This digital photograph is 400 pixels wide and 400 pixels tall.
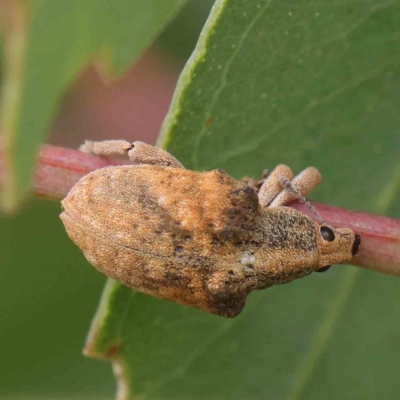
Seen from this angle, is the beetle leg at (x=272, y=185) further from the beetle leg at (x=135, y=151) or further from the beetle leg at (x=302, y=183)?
the beetle leg at (x=135, y=151)

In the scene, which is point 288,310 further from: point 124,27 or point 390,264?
point 124,27

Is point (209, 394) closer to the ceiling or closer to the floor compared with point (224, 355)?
closer to the floor

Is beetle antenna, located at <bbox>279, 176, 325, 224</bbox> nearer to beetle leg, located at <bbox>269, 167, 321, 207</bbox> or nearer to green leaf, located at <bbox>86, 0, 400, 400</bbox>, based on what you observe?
beetle leg, located at <bbox>269, 167, 321, 207</bbox>

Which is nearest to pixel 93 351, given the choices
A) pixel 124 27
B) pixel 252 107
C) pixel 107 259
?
pixel 107 259

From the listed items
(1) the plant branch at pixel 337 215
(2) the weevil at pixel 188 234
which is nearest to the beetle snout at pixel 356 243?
(1) the plant branch at pixel 337 215

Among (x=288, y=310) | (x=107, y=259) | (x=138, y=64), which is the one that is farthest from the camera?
(x=138, y=64)
